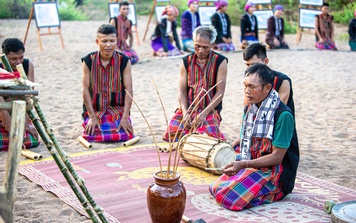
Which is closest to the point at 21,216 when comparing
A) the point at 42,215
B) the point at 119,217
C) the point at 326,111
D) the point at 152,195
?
the point at 42,215

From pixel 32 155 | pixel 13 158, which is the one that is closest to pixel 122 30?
pixel 32 155

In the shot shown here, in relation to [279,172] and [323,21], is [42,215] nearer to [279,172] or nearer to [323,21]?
[279,172]

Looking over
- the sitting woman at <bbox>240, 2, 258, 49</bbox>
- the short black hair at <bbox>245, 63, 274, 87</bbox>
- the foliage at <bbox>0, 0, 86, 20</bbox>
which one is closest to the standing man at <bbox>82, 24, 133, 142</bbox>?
the short black hair at <bbox>245, 63, 274, 87</bbox>

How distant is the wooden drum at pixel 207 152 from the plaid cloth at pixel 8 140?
161 cm

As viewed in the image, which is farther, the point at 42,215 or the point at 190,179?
the point at 190,179

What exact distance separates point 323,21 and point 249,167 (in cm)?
1051

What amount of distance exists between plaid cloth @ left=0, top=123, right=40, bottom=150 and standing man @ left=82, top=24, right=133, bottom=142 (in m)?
0.56

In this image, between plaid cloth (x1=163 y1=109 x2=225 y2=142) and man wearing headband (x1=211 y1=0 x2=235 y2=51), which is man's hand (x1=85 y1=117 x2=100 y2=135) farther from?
man wearing headband (x1=211 y1=0 x2=235 y2=51)

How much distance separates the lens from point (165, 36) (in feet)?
39.5

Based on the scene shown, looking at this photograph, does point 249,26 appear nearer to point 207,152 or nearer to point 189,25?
point 189,25

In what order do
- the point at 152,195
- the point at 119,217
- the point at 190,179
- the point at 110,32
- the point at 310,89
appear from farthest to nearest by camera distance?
1. the point at 310,89
2. the point at 110,32
3. the point at 190,179
4. the point at 119,217
5. the point at 152,195

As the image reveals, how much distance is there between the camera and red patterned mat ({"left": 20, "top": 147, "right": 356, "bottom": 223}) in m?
3.68

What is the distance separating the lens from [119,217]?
3.64 m

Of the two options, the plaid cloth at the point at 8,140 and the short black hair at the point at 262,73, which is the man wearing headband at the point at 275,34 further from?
the short black hair at the point at 262,73
